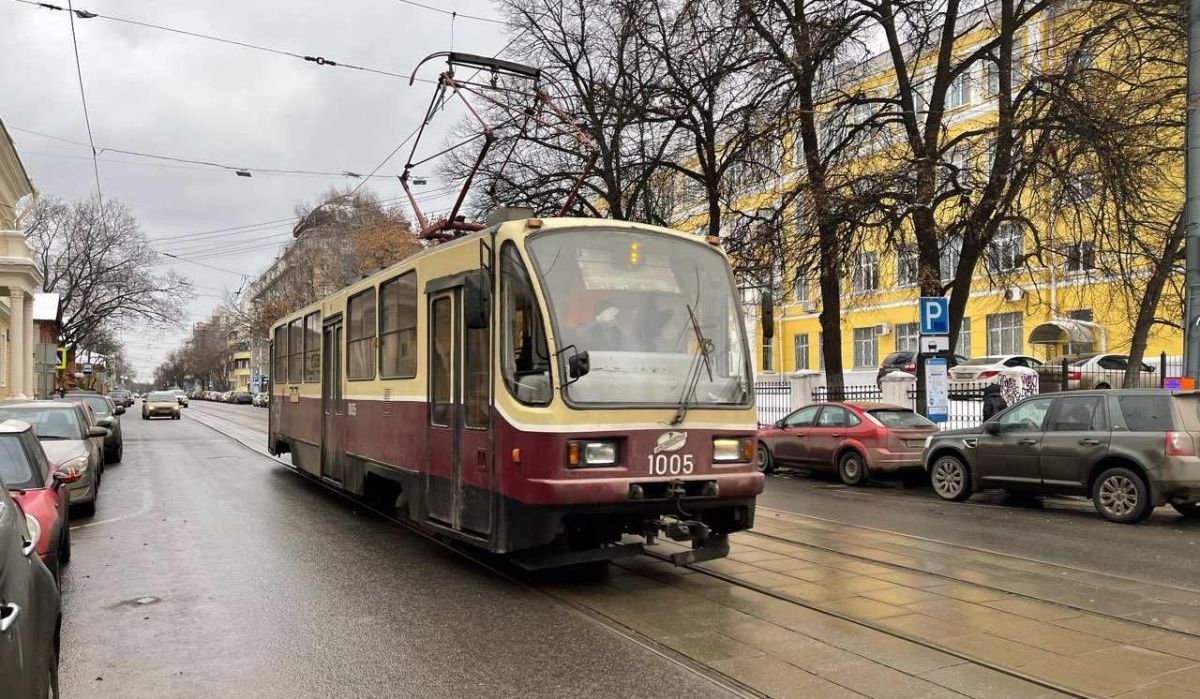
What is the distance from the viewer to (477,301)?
23.6 feet

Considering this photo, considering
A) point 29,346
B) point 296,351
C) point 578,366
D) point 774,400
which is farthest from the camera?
point 29,346

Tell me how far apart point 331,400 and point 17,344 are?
32235 millimetres

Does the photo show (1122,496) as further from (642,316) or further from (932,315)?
(642,316)

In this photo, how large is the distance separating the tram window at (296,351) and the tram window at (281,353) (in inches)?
14.9

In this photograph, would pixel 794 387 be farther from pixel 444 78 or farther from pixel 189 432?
pixel 189 432

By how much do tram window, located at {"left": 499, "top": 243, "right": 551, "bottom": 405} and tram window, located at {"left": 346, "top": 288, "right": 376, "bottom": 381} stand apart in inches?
140

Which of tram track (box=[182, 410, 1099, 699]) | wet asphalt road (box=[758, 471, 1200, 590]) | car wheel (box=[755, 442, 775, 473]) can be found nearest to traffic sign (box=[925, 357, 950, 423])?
wet asphalt road (box=[758, 471, 1200, 590])

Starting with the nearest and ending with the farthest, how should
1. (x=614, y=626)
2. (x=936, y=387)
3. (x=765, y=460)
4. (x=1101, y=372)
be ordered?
(x=614, y=626)
(x=936, y=387)
(x=765, y=460)
(x=1101, y=372)

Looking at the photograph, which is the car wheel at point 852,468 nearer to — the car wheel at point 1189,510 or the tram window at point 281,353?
the car wheel at point 1189,510

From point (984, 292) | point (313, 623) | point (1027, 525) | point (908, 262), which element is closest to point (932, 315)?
point (908, 262)

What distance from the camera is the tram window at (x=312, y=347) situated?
13.2 meters

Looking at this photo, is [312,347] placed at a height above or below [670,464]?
above

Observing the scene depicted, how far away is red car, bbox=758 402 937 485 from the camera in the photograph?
15.3m

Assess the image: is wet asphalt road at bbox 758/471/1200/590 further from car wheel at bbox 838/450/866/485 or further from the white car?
the white car
